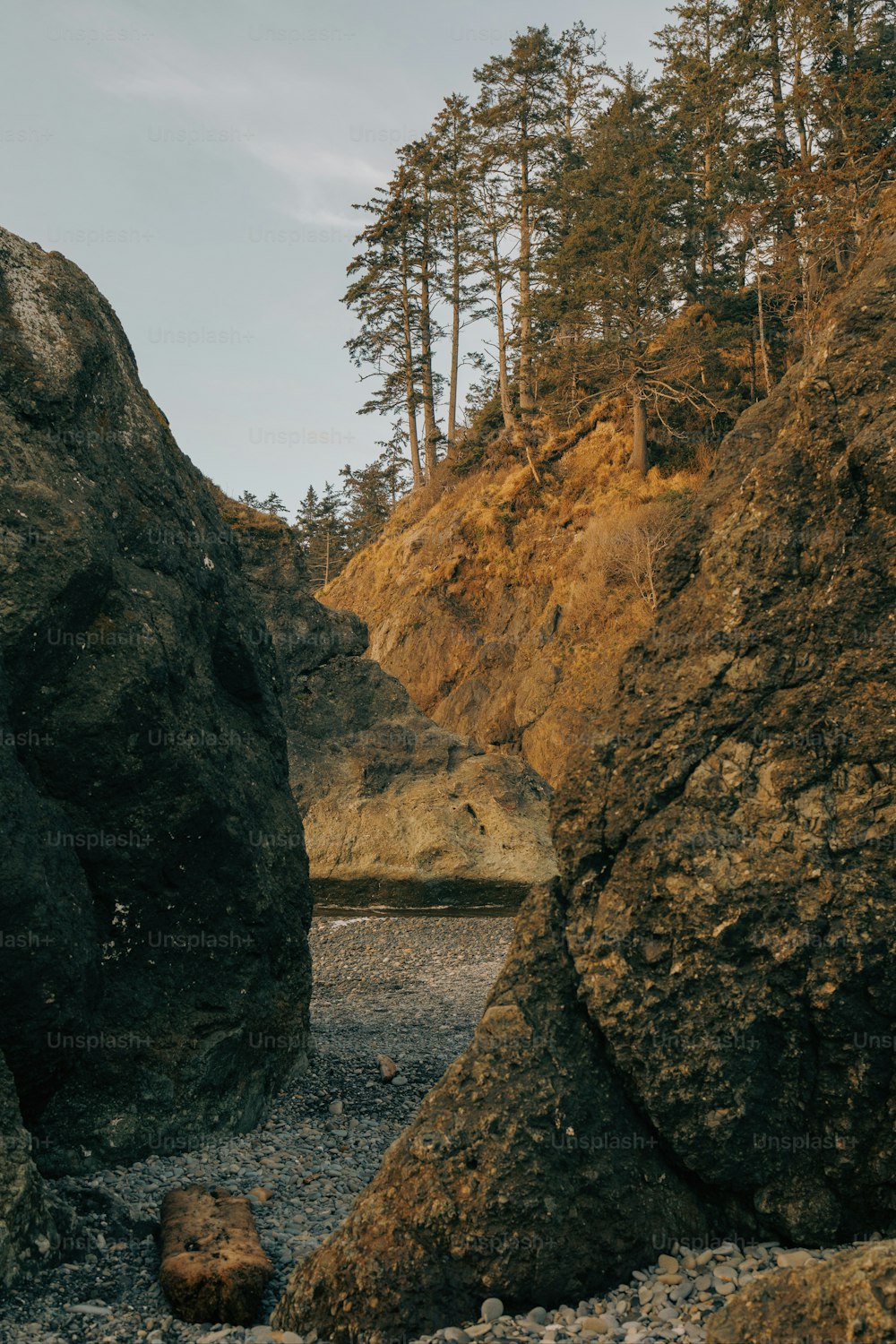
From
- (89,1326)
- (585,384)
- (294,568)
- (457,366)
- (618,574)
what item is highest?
(457,366)

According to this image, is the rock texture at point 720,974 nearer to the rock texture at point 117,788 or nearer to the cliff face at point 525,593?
the rock texture at point 117,788

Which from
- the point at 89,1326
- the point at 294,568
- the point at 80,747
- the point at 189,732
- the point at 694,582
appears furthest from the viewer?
the point at 294,568

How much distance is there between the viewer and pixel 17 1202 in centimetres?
495

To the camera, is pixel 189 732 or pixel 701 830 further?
pixel 189 732

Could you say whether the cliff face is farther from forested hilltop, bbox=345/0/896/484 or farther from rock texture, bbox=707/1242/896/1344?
rock texture, bbox=707/1242/896/1344

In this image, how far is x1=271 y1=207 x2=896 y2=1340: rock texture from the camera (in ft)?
14.8

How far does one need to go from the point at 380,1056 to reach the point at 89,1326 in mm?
4391

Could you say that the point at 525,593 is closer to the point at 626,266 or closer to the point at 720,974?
the point at 626,266

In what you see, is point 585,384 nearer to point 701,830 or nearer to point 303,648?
point 303,648

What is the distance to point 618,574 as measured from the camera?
3127cm

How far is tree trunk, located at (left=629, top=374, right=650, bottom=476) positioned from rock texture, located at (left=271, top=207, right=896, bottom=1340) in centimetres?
2895

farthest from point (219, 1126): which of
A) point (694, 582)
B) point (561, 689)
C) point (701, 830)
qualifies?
point (561, 689)

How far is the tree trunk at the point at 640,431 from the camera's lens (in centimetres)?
3309

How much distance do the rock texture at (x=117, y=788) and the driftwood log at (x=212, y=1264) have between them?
1.25 m
